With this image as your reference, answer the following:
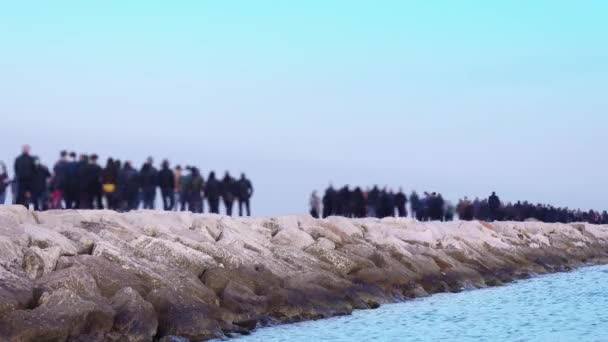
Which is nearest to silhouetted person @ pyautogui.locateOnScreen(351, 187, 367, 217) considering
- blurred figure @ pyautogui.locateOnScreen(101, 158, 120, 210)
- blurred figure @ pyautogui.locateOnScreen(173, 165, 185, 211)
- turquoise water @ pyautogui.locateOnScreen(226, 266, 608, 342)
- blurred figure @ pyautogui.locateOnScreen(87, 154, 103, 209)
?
blurred figure @ pyautogui.locateOnScreen(173, 165, 185, 211)

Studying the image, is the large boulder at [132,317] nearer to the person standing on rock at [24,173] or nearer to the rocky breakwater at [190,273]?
the rocky breakwater at [190,273]

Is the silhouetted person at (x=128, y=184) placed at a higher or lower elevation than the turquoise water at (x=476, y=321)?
higher

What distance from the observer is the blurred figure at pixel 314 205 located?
110ft

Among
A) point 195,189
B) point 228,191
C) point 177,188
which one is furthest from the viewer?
point 228,191

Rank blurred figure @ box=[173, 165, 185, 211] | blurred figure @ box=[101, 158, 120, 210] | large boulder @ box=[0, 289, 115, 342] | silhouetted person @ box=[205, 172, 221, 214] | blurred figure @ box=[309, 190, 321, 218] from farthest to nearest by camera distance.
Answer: blurred figure @ box=[309, 190, 321, 218]
silhouetted person @ box=[205, 172, 221, 214]
blurred figure @ box=[173, 165, 185, 211]
blurred figure @ box=[101, 158, 120, 210]
large boulder @ box=[0, 289, 115, 342]

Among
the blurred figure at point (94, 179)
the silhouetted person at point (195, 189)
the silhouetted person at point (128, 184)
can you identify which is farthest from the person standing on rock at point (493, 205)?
the blurred figure at point (94, 179)

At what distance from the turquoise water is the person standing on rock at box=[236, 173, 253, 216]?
7.91 metres

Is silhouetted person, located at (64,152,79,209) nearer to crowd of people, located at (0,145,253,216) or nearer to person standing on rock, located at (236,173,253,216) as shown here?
crowd of people, located at (0,145,253,216)

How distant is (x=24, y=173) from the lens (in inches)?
799

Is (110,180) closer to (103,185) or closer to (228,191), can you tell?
(103,185)

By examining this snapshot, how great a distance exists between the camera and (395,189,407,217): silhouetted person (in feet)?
119

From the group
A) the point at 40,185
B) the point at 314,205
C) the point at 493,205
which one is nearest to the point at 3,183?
the point at 40,185

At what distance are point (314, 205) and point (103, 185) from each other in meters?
12.6

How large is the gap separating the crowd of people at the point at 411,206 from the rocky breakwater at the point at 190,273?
7902mm
